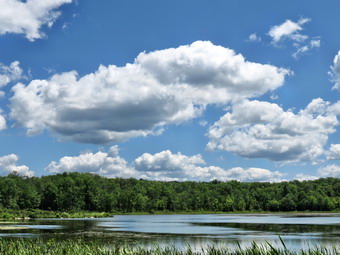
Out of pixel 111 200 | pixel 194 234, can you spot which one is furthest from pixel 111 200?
pixel 194 234

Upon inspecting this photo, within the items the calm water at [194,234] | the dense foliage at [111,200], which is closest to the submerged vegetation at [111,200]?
the dense foliage at [111,200]

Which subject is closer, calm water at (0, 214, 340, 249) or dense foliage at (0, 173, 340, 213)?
calm water at (0, 214, 340, 249)

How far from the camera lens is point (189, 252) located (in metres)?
25.4

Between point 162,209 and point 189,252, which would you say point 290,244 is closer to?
point 189,252

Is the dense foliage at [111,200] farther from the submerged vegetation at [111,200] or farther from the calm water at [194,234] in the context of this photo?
the calm water at [194,234]

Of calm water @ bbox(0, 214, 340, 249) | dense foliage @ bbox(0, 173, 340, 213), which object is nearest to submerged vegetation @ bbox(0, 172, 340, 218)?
dense foliage @ bbox(0, 173, 340, 213)

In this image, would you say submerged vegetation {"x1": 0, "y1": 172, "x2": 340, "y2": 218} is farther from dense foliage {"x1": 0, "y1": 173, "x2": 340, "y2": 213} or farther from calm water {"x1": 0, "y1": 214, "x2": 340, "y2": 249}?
calm water {"x1": 0, "y1": 214, "x2": 340, "y2": 249}

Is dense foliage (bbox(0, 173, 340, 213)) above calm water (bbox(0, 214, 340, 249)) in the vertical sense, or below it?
above

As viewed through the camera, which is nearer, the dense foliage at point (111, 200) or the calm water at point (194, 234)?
the calm water at point (194, 234)

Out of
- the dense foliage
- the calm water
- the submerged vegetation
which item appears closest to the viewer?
the calm water

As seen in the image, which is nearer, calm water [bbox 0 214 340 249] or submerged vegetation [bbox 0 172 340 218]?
calm water [bbox 0 214 340 249]

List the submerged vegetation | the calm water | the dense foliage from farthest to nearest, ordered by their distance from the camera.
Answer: the dense foliage < the submerged vegetation < the calm water

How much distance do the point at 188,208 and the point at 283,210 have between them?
133 feet

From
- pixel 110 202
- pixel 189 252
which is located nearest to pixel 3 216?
pixel 110 202
